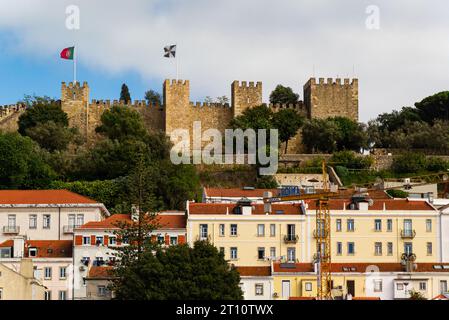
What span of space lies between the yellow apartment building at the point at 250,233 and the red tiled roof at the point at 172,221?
694mm

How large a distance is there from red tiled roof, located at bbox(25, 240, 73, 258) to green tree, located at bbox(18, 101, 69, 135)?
91.1 feet

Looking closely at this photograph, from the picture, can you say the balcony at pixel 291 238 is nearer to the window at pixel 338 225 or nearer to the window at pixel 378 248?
the window at pixel 338 225

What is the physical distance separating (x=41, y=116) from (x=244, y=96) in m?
16.0

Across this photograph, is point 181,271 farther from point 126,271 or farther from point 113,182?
point 113,182

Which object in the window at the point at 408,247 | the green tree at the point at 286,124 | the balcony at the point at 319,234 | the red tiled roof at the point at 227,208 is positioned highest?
the green tree at the point at 286,124

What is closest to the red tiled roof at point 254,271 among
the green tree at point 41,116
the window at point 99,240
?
the window at point 99,240

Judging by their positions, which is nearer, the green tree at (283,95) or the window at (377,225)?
the window at (377,225)

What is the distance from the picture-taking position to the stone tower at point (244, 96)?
84438mm

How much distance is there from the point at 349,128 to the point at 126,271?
137 feet

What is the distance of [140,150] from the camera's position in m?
68.2

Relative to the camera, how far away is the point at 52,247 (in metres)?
51.3

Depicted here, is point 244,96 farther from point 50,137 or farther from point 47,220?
point 47,220

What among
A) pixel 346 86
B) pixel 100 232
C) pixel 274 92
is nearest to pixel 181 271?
pixel 100 232
